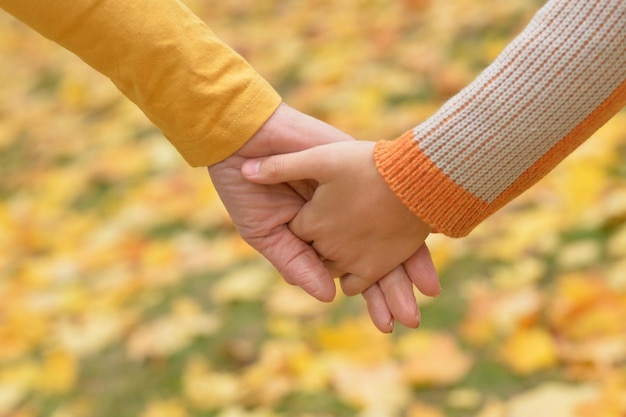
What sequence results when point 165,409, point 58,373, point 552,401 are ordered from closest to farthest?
point 552,401, point 165,409, point 58,373

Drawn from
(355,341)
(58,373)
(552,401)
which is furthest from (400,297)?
(58,373)

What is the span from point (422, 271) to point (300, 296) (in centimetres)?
75

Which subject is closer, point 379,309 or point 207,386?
point 379,309

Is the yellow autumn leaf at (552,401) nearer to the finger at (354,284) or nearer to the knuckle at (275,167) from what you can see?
the finger at (354,284)

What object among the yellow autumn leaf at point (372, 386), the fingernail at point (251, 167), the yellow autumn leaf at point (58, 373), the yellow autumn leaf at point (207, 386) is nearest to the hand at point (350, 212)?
the fingernail at point (251, 167)

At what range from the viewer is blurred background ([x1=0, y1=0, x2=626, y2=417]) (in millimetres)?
1813

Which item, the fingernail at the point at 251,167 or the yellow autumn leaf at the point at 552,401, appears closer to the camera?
the fingernail at the point at 251,167

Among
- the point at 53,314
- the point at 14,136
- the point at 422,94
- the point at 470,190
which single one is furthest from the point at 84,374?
the point at 14,136

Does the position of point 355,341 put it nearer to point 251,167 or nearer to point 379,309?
point 379,309

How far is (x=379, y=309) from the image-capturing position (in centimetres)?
146

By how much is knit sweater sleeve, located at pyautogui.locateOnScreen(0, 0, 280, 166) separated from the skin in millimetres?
36

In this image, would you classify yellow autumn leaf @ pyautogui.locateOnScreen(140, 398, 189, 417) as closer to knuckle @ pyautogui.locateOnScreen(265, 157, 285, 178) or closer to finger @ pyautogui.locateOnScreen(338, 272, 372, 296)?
finger @ pyautogui.locateOnScreen(338, 272, 372, 296)

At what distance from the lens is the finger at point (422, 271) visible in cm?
145

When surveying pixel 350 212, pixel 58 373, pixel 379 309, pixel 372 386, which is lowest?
pixel 58 373
